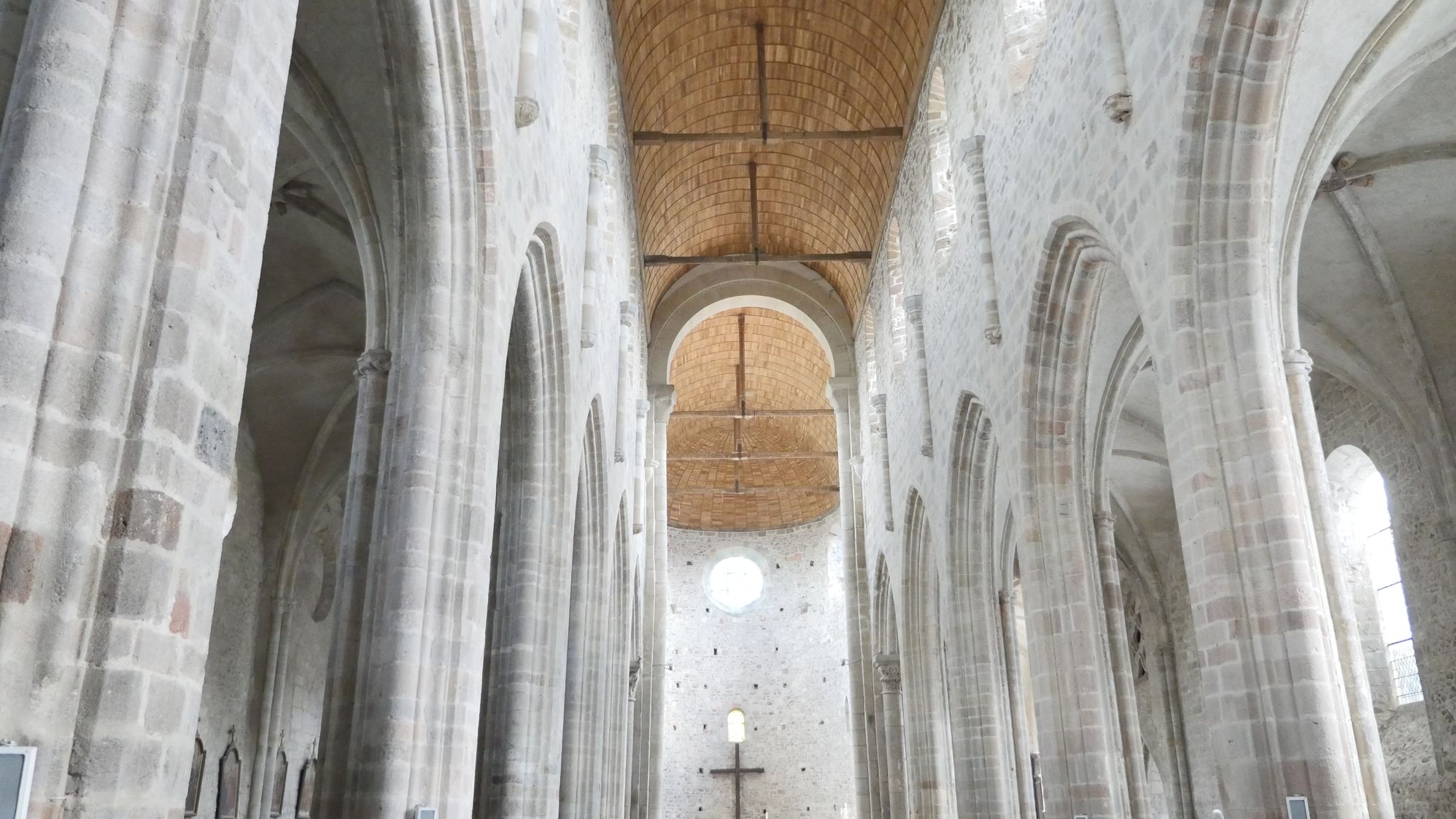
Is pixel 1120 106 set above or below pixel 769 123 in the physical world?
below

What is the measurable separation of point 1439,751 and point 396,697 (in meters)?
13.5

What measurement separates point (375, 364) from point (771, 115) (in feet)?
50.4

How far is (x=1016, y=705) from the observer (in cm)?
1759

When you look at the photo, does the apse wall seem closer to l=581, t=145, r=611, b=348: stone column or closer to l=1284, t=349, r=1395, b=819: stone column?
l=581, t=145, r=611, b=348: stone column

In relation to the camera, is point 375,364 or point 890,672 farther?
point 890,672

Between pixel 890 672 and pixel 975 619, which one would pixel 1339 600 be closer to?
pixel 975 619

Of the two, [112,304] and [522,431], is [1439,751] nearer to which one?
[522,431]

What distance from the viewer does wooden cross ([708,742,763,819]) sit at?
1310 inches

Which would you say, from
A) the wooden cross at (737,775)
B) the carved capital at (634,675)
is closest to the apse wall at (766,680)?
the wooden cross at (737,775)

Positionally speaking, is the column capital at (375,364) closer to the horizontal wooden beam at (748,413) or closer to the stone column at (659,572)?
the stone column at (659,572)

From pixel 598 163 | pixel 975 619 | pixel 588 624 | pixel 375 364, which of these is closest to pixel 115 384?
pixel 375 364

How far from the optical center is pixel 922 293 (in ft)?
60.3

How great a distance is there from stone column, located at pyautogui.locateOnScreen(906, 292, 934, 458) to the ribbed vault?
35.3 ft

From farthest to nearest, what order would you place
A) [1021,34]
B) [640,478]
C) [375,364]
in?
1. [640,478]
2. [1021,34]
3. [375,364]
